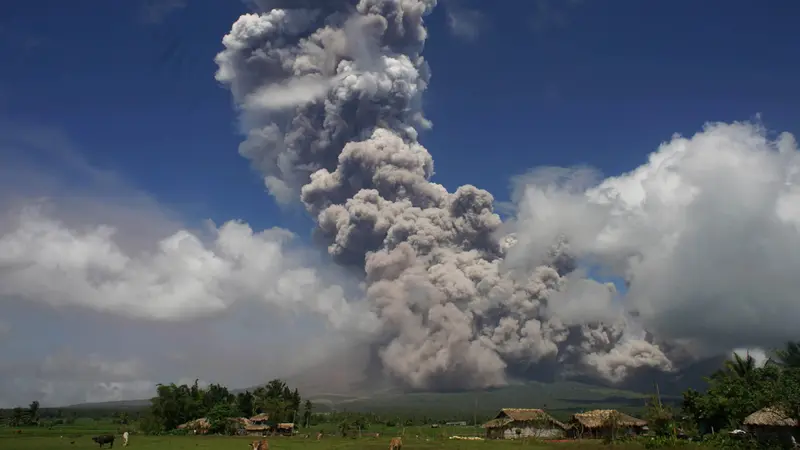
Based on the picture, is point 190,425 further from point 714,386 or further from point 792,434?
point 792,434

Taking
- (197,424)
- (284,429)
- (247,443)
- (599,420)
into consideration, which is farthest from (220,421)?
(599,420)

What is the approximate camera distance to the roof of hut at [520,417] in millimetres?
94438

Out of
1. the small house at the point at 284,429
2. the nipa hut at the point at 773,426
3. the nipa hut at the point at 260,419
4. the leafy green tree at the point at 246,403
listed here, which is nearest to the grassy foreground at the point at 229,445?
the nipa hut at the point at 773,426

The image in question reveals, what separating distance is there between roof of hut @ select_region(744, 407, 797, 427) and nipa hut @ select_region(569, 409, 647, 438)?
2784cm

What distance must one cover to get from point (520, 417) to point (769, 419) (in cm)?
4669

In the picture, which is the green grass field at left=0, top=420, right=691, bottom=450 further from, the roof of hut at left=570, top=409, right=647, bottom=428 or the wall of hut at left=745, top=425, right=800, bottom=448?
the roof of hut at left=570, top=409, right=647, bottom=428

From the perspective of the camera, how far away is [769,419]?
171 feet

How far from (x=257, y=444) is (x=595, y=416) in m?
62.6

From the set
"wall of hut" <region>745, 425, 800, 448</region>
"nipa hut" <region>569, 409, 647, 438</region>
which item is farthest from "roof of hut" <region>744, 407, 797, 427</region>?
"nipa hut" <region>569, 409, 647, 438</region>

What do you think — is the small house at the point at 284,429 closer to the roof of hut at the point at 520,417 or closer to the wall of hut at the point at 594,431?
the roof of hut at the point at 520,417

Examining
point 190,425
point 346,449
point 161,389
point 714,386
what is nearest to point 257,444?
point 346,449

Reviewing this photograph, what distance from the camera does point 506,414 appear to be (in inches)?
3809

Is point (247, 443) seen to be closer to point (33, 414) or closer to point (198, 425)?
point (198, 425)

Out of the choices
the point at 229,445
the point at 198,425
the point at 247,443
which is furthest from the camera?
the point at 198,425
